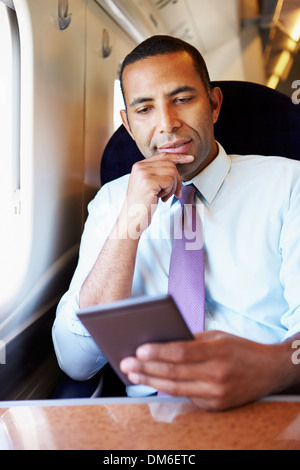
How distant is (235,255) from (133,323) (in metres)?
0.75

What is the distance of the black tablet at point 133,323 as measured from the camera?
66 centimetres

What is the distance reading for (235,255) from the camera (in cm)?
138

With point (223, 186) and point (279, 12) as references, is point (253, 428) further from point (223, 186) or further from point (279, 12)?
point (279, 12)

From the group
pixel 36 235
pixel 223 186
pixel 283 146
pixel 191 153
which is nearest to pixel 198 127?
pixel 191 153

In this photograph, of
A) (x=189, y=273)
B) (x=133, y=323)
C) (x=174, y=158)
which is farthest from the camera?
(x=174, y=158)

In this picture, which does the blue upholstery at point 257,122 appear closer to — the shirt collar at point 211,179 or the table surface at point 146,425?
the shirt collar at point 211,179

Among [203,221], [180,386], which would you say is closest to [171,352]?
[180,386]

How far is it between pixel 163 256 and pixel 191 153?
320 mm

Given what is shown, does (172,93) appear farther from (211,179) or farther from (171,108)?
(211,179)

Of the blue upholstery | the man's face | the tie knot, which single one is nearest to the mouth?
the man's face

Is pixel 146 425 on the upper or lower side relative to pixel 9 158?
lower

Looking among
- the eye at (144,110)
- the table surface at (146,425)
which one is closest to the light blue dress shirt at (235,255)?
the eye at (144,110)

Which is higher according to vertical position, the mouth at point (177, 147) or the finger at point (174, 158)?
the mouth at point (177, 147)

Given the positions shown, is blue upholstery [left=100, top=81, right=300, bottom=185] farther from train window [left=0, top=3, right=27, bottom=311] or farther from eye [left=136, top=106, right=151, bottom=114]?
train window [left=0, top=3, right=27, bottom=311]
